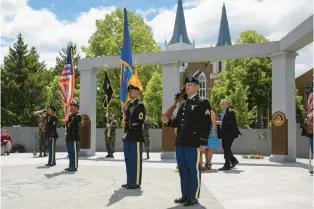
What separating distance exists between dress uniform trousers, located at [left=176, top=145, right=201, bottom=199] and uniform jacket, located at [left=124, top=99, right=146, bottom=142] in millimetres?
1554

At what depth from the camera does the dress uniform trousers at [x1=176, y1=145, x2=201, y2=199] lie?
508 centimetres

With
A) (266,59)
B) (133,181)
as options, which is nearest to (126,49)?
(133,181)

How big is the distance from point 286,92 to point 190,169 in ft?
27.7

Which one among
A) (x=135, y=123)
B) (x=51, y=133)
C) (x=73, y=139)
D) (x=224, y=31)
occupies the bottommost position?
(x=73, y=139)

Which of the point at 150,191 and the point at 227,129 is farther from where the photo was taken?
the point at 227,129

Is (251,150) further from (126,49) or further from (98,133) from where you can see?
(126,49)

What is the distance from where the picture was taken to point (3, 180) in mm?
7633

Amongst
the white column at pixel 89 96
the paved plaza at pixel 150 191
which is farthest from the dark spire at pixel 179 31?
the paved plaza at pixel 150 191

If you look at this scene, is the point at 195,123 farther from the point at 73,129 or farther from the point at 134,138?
the point at 73,129

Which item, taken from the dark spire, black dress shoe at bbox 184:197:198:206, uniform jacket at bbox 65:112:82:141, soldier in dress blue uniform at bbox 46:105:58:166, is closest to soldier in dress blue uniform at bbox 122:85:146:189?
black dress shoe at bbox 184:197:198:206

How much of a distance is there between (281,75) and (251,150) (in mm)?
6857

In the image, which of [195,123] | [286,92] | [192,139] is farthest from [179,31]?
[192,139]

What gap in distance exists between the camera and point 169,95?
45.8ft

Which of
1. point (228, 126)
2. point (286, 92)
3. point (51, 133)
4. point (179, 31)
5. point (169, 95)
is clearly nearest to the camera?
point (228, 126)
